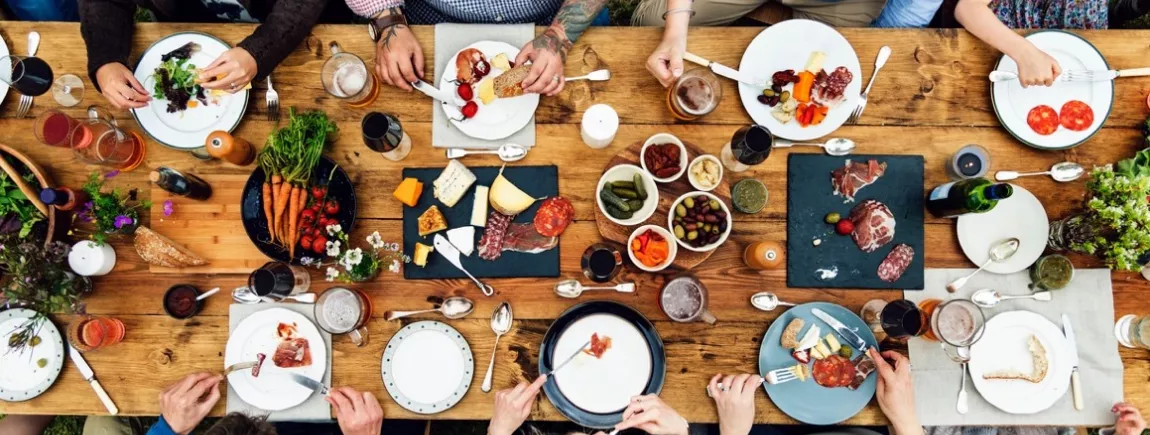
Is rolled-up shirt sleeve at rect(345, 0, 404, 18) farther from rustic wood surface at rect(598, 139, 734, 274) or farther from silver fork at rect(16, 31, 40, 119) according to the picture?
silver fork at rect(16, 31, 40, 119)

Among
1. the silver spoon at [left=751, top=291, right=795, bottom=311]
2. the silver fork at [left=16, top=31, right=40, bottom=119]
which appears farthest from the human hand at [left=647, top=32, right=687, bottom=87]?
the silver fork at [left=16, top=31, right=40, bottom=119]

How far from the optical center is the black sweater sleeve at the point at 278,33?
1833mm

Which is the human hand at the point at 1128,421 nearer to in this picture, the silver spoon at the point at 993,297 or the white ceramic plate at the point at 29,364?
the silver spoon at the point at 993,297

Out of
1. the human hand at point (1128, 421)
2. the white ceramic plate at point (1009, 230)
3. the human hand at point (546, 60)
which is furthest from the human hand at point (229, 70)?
the human hand at point (1128, 421)

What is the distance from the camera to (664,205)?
75.7 inches

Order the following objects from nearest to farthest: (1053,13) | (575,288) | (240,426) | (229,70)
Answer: (240,426)
(229,70)
(575,288)
(1053,13)

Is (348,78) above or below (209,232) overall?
above

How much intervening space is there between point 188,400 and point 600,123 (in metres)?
1.65

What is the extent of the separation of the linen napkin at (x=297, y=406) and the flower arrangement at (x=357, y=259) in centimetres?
17

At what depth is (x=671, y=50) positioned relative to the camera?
74.5 inches

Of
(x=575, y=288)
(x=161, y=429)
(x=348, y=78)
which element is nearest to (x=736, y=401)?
(x=575, y=288)

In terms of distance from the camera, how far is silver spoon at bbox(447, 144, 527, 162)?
1.91m

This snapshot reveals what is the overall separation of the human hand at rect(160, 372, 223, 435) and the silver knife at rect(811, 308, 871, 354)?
2.06 m

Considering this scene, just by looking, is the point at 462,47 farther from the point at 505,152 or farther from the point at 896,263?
the point at 896,263
